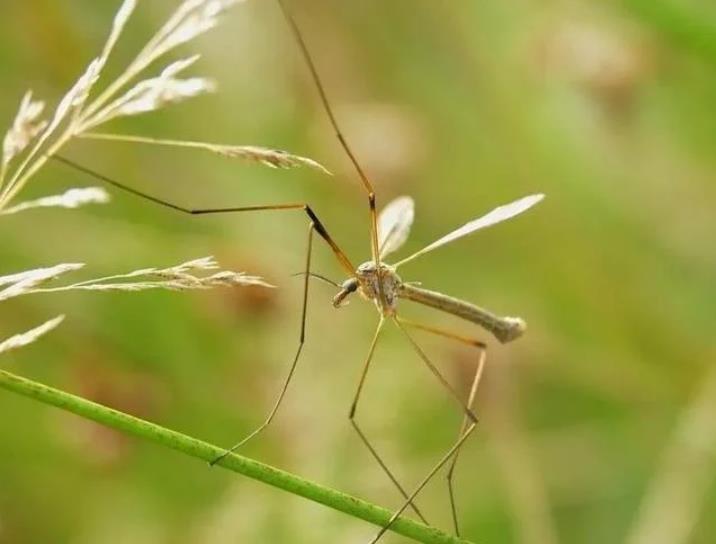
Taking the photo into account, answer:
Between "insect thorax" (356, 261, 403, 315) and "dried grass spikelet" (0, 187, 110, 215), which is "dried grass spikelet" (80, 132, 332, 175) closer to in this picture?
"dried grass spikelet" (0, 187, 110, 215)

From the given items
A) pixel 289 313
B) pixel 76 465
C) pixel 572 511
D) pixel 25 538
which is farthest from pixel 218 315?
pixel 572 511

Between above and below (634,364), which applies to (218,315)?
below

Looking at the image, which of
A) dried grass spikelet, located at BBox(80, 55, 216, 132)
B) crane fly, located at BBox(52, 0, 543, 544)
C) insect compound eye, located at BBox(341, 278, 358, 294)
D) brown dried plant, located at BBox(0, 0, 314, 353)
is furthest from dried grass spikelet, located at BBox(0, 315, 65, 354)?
insect compound eye, located at BBox(341, 278, 358, 294)

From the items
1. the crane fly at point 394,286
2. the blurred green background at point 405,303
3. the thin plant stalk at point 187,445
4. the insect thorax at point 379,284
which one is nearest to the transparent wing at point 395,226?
the crane fly at point 394,286

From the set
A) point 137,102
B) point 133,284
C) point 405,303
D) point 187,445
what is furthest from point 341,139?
point 405,303

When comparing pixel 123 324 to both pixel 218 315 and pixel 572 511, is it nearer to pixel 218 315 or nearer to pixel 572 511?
pixel 218 315
